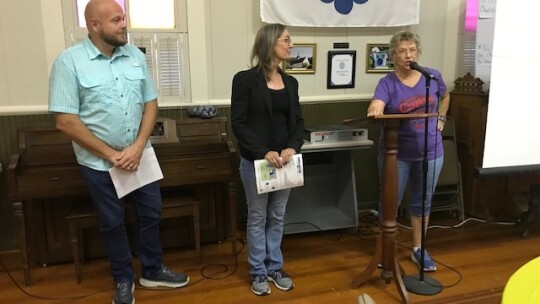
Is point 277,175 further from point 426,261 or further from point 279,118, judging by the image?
point 426,261

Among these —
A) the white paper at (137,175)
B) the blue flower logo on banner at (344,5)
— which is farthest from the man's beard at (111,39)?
the blue flower logo on banner at (344,5)

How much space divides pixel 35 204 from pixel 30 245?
0.90ft

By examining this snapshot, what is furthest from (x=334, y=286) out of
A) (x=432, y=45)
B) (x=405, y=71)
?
(x=432, y=45)

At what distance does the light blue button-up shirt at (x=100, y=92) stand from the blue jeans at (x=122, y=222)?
0.11 meters

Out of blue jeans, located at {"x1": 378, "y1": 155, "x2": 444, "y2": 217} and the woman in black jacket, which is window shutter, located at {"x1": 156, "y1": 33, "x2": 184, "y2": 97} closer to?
the woman in black jacket

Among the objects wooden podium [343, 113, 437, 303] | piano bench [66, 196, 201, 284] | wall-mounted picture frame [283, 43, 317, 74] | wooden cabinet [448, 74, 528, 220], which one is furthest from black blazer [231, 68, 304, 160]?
wooden cabinet [448, 74, 528, 220]

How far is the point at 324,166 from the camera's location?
375 centimetres

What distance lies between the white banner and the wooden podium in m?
1.30

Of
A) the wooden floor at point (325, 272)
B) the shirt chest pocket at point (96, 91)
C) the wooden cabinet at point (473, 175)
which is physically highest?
the shirt chest pocket at point (96, 91)

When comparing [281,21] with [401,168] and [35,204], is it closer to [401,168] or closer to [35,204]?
[401,168]

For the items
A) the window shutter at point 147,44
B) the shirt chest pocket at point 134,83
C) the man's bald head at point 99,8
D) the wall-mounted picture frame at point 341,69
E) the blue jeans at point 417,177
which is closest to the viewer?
the man's bald head at point 99,8

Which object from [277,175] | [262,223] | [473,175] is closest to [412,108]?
[277,175]

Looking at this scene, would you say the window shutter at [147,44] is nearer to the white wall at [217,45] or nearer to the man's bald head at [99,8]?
the white wall at [217,45]

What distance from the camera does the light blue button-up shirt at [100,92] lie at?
2307 mm
